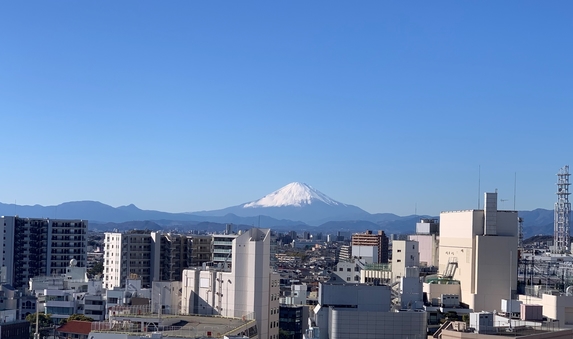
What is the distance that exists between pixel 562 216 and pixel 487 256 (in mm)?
53951

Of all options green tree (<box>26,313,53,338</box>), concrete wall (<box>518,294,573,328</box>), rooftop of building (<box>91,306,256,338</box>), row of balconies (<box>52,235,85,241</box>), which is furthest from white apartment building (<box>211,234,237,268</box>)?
concrete wall (<box>518,294,573,328</box>)

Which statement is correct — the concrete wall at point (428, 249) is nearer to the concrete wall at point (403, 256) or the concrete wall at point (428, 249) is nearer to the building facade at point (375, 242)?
the concrete wall at point (403, 256)

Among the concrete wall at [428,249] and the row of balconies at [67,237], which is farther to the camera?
the row of balconies at [67,237]

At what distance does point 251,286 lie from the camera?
138 feet

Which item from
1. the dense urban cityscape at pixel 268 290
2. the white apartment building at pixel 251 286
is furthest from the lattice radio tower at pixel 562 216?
the white apartment building at pixel 251 286

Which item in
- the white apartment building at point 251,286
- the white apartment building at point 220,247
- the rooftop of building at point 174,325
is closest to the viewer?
the rooftop of building at point 174,325

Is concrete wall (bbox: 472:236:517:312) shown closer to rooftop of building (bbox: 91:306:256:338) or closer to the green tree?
rooftop of building (bbox: 91:306:256:338)

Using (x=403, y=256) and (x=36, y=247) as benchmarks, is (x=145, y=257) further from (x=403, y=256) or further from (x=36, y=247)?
(x=403, y=256)

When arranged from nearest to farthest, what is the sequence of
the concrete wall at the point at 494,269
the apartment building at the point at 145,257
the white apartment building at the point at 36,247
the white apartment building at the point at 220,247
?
the concrete wall at the point at 494,269, the white apartment building at the point at 220,247, the apartment building at the point at 145,257, the white apartment building at the point at 36,247

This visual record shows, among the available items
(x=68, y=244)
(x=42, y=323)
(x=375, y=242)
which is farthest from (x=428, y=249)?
(x=375, y=242)

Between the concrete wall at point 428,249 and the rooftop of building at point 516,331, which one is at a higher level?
the concrete wall at point 428,249

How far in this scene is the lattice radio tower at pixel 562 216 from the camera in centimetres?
9360

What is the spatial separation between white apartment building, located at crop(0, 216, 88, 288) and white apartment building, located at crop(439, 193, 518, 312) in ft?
132

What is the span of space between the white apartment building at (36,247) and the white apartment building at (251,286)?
39908 mm
